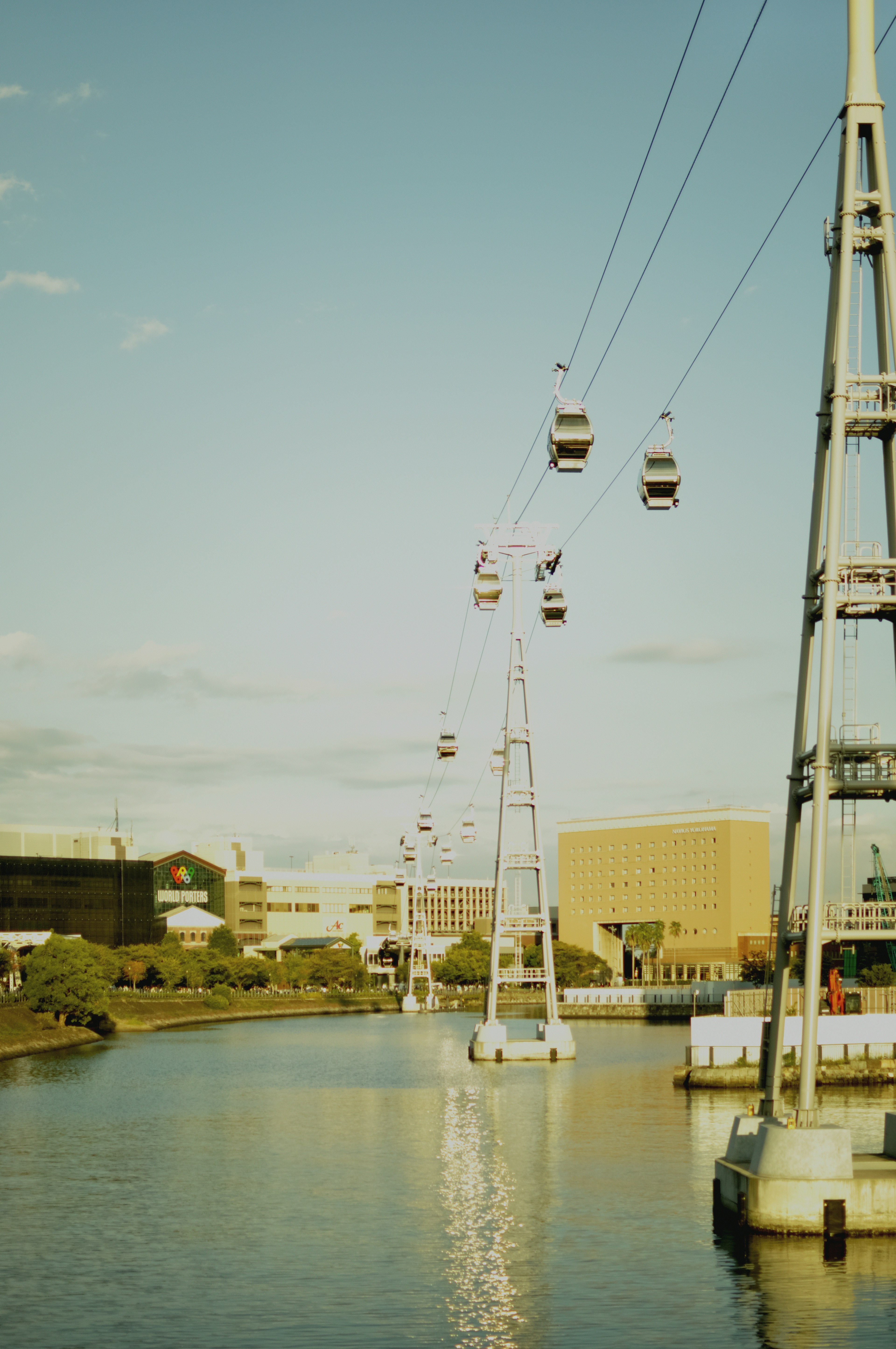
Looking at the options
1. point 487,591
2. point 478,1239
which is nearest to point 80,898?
point 487,591

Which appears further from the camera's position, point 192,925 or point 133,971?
point 192,925

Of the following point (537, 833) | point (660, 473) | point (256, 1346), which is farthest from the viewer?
point (537, 833)

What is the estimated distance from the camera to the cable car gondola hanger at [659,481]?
28094 millimetres

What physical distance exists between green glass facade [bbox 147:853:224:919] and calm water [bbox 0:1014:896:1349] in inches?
5213

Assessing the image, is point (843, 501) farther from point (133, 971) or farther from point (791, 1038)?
point (133, 971)

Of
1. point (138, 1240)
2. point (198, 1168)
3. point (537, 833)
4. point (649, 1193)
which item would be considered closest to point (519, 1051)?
point (537, 833)

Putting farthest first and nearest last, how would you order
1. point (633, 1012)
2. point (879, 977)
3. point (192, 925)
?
point (192, 925) < point (633, 1012) < point (879, 977)

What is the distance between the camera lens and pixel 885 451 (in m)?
26.6

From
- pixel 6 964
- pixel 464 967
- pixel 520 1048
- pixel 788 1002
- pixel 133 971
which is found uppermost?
pixel 788 1002

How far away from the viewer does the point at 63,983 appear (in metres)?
89.1

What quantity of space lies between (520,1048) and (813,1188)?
1828 inches

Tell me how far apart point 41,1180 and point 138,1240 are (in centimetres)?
896

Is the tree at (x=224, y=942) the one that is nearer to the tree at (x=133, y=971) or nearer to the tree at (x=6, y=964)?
the tree at (x=133, y=971)

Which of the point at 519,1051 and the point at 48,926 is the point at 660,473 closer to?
the point at 519,1051
